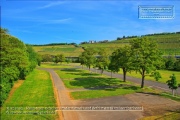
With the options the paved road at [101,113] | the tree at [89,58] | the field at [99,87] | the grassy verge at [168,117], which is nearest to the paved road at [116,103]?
the paved road at [101,113]

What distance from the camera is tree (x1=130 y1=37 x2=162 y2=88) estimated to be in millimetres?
30688

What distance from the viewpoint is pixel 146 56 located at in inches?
1227

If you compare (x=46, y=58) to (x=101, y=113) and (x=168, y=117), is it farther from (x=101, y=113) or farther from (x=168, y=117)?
(x=168, y=117)

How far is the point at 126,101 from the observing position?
24.5 meters

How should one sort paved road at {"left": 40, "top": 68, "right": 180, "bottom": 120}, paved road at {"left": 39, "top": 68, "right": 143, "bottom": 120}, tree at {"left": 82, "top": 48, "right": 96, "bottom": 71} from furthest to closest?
tree at {"left": 82, "top": 48, "right": 96, "bottom": 71} < paved road at {"left": 40, "top": 68, "right": 180, "bottom": 120} < paved road at {"left": 39, "top": 68, "right": 143, "bottom": 120}

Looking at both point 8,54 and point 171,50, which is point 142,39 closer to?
point 8,54

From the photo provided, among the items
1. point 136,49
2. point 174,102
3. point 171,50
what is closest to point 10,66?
point 136,49

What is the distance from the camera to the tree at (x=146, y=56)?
30688mm

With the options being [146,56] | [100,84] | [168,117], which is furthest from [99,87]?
[168,117]

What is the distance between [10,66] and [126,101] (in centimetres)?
1619

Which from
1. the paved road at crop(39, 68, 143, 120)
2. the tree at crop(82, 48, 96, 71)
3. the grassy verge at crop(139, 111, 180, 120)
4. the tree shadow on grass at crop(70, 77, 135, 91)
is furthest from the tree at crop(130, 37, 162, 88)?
the tree at crop(82, 48, 96, 71)

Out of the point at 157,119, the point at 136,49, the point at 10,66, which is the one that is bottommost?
the point at 157,119

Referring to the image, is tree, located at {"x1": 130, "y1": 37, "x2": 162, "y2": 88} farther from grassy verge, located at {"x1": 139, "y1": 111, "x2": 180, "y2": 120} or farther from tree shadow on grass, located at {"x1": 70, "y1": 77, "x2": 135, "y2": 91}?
grassy verge, located at {"x1": 139, "y1": 111, "x2": 180, "y2": 120}

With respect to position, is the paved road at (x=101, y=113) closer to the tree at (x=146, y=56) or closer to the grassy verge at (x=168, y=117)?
the grassy verge at (x=168, y=117)
